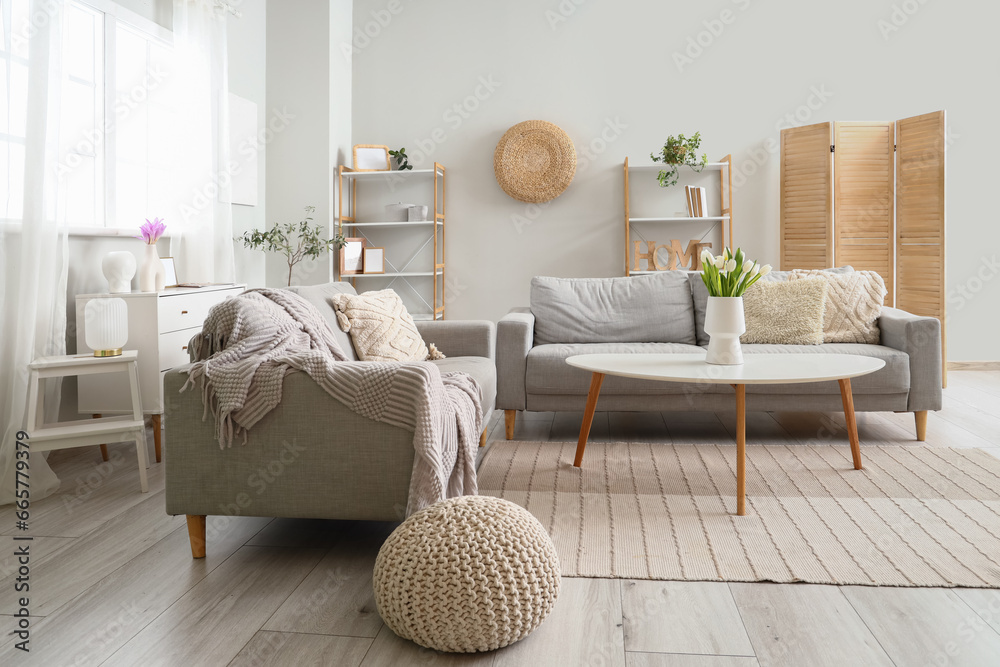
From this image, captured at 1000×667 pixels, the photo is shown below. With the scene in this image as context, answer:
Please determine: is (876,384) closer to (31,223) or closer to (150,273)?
(150,273)

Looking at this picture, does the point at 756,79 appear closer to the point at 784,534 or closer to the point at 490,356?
the point at 490,356

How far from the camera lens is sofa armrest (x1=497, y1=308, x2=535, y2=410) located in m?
3.66

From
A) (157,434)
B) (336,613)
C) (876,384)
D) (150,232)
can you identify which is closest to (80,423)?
(157,434)

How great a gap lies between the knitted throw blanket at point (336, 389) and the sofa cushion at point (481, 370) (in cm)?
73

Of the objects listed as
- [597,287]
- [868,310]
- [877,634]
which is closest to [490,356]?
[597,287]

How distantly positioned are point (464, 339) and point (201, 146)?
1913 millimetres

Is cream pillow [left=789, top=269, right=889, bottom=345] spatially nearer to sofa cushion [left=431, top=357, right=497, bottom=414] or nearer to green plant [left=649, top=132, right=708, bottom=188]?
green plant [left=649, top=132, right=708, bottom=188]

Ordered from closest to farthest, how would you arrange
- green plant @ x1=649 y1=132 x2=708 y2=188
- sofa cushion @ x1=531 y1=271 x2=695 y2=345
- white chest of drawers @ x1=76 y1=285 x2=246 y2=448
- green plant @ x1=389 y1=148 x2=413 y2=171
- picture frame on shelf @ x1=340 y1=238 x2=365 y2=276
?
white chest of drawers @ x1=76 y1=285 x2=246 y2=448
sofa cushion @ x1=531 y1=271 x2=695 y2=345
green plant @ x1=649 y1=132 x2=708 y2=188
picture frame on shelf @ x1=340 y1=238 x2=365 y2=276
green plant @ x1=389 y1=148 x2=413 y2=171

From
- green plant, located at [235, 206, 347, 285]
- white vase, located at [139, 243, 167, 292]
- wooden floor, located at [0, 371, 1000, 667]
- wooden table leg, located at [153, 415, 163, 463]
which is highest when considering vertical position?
green plant, located at [235, 206, 347, 285]

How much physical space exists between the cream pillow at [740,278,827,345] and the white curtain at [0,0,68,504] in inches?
124

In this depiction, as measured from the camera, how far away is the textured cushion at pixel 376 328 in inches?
125

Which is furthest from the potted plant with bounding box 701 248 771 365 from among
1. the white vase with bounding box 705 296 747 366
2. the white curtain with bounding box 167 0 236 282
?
the white curtain with bounding box 167 0 236 282

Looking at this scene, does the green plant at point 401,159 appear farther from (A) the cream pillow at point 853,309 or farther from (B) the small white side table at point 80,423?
(A) the cream pillow at point 853,309

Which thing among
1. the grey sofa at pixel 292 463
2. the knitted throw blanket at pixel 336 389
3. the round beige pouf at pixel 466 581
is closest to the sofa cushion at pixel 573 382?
the knitted throw blanket at pixel 336 389
